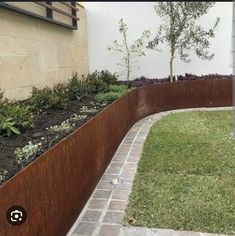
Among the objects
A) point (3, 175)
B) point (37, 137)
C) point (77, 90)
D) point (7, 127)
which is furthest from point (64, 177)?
point (77, 90)

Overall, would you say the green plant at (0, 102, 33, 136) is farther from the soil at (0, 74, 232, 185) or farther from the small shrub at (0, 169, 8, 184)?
the small shrub at (0, 169, 8, 184)

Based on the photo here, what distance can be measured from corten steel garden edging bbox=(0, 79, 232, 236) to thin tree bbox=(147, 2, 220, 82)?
3.09m

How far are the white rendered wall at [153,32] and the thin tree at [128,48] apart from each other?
12 centimetres

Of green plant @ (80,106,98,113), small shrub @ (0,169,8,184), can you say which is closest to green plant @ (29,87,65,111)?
green plant @ (80,106,98,113)

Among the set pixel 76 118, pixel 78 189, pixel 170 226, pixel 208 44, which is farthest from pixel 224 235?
pixel 208 44

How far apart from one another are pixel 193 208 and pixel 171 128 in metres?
3.33

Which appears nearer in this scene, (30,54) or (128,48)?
(30,54)

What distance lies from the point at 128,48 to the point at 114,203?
6413 mm

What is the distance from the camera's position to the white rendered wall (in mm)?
9047

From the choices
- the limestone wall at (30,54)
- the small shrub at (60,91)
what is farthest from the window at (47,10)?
the small shrub at (60,91)

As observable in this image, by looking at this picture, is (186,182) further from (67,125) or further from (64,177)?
(64,177)

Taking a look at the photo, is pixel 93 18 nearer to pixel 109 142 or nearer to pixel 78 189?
pixel 109 142

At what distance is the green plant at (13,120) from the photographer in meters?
3.31

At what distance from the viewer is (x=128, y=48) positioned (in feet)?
30.2
